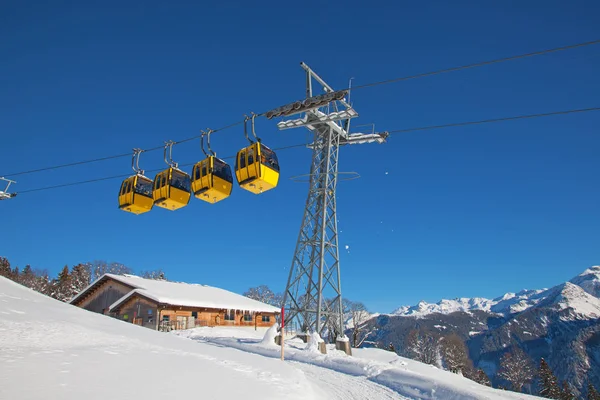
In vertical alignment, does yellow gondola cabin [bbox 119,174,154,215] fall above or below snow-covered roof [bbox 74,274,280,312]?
above

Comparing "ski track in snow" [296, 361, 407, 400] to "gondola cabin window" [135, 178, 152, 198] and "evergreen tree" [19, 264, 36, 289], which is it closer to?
"gondola cabin window" [135, 178, 152, 198]

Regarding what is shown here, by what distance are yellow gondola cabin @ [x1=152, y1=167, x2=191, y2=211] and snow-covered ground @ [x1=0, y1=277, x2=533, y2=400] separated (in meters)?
5.59

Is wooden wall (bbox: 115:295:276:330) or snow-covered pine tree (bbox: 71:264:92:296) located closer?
wooden wall (bbox: 115:295:276:330)

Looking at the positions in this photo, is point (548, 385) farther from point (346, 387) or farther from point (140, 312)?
point (346, 387)

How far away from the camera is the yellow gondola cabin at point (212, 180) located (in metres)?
15.9

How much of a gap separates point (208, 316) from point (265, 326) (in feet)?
26.4

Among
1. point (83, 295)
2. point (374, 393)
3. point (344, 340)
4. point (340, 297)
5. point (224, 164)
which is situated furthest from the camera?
point (83, 295)

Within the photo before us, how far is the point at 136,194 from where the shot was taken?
18219mm

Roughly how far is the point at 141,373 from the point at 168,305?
2981 cm

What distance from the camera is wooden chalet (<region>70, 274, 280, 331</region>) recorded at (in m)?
35.1

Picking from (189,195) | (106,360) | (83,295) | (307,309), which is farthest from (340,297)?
(83,295)

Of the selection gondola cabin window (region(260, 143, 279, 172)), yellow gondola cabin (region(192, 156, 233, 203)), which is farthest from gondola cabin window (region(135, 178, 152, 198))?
gondola cabin window (region(260, 143, 279, 172))

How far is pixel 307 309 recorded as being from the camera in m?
22.2

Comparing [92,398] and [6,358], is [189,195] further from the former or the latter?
[92,398]
